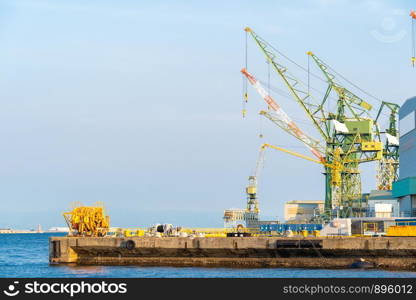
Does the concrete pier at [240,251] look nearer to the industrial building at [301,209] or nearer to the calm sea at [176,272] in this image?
the calm sea at [176,272]

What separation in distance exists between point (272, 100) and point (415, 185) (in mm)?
67084

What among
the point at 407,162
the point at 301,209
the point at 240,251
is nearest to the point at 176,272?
the point at 240,251

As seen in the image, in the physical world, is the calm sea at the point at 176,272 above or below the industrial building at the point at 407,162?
below

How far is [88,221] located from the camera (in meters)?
96.7

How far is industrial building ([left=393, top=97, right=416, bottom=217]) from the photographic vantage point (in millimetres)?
104875

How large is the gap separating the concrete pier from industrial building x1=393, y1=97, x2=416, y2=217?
2343cm

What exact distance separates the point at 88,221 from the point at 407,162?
4848cm

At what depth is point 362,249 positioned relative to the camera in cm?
8325

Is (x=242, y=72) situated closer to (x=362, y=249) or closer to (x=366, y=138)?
(x=366, y=138)

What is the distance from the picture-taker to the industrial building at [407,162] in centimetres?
10488

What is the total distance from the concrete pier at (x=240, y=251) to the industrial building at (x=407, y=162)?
23428 mm

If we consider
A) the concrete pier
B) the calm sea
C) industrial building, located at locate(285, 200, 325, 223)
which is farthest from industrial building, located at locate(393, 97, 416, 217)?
industrial building, located at locate(285, 200, 325, 223)

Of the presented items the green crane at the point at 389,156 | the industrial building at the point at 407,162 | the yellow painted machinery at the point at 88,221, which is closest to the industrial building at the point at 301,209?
the green crane at the point at 389,156

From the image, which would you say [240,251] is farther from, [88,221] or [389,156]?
[389,156]
